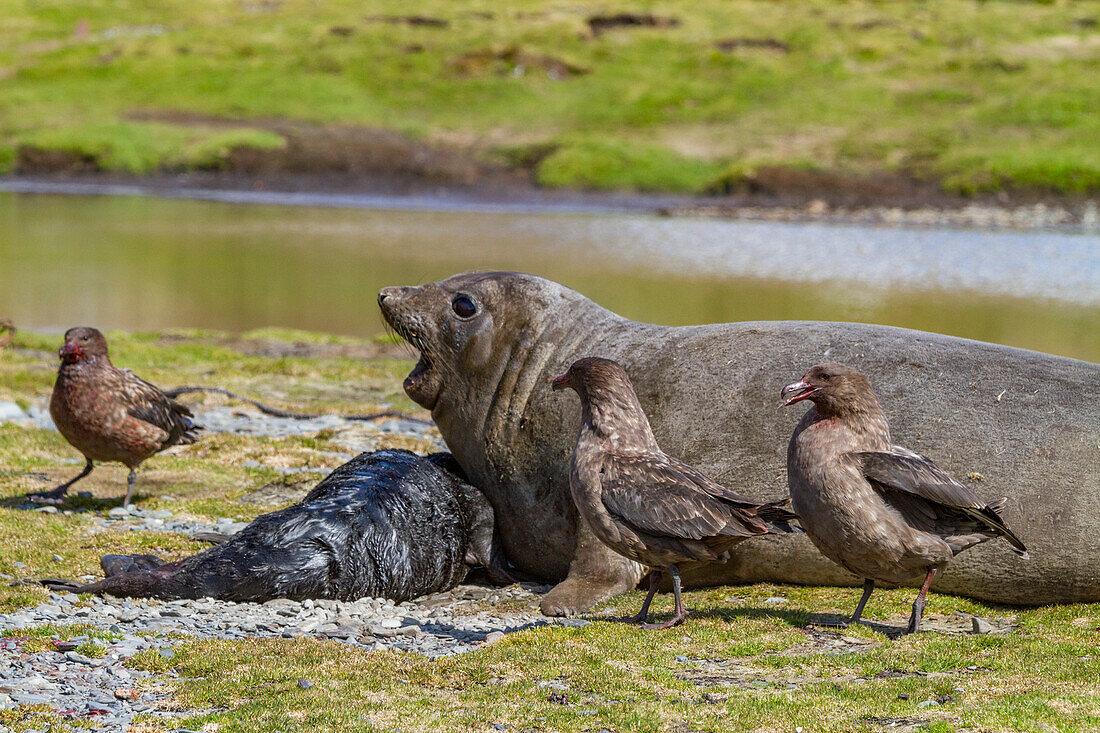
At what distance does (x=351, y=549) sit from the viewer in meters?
9.37

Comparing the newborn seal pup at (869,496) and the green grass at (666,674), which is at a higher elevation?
the newborn seal pup at (869,496)

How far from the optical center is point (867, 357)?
9578mm

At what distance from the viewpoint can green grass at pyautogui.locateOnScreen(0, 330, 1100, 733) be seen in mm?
6188

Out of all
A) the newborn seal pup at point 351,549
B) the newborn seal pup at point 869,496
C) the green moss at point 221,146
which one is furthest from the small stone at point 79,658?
the green moss at point 221,146

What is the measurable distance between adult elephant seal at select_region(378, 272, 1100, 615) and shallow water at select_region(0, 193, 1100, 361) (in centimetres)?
1795

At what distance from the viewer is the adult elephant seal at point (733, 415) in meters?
8.76

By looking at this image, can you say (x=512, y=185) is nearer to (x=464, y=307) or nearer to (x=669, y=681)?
(x=464, y=307)

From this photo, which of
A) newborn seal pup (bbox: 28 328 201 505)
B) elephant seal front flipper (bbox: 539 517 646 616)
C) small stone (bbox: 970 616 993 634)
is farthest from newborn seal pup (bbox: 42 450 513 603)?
small stone (bbox: 970 616 993 634)

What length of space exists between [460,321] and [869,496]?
4.66 m

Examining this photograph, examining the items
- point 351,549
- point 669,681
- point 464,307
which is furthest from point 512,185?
point 669,681

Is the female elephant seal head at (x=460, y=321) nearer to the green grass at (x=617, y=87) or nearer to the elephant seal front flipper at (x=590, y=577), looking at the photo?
the elephant seal front flipper at (x=590, y=577)

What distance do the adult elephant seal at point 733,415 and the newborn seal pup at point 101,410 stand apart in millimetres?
3024

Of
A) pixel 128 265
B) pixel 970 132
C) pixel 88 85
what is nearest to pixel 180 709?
pixel 128 265

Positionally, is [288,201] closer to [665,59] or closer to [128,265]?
[128,265]
